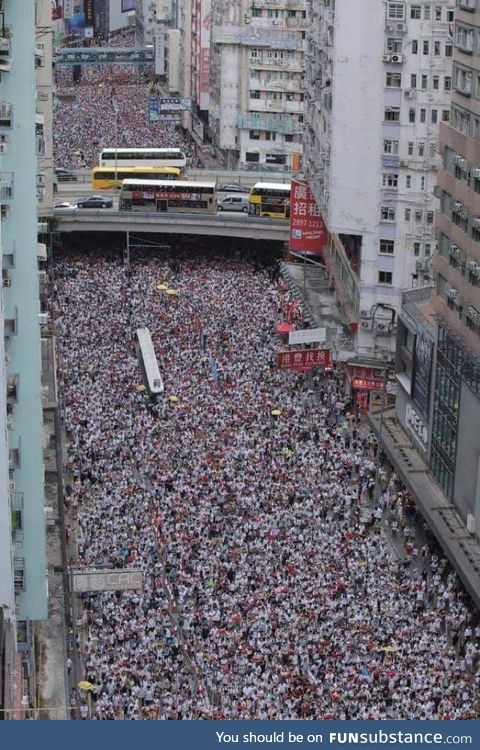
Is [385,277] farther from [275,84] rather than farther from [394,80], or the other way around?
[275,84]

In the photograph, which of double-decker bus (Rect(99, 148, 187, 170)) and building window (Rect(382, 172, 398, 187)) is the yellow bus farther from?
building window (Rect(382, 172, 398, 187))

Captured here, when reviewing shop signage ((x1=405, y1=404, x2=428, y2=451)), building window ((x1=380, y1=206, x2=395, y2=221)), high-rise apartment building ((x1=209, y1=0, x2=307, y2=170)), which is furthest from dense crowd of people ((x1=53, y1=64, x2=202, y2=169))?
shop signage ((x1=405, y1=404, x2=428, y2=451))

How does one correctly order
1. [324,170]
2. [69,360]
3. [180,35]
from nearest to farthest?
[69,360] → [324,170] → [180,35]

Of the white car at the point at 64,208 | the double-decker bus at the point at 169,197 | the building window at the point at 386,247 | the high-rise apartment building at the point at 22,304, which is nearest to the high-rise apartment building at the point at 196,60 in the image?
the double-decker bus at the point at 169,197

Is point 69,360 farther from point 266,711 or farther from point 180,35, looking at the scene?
point 180,35

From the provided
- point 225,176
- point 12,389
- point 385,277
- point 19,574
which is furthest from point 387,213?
point 225,176

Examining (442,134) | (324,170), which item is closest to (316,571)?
(442,134)

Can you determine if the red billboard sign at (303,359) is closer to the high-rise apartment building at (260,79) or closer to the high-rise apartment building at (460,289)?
the high-rise apartment building at (460,289)
